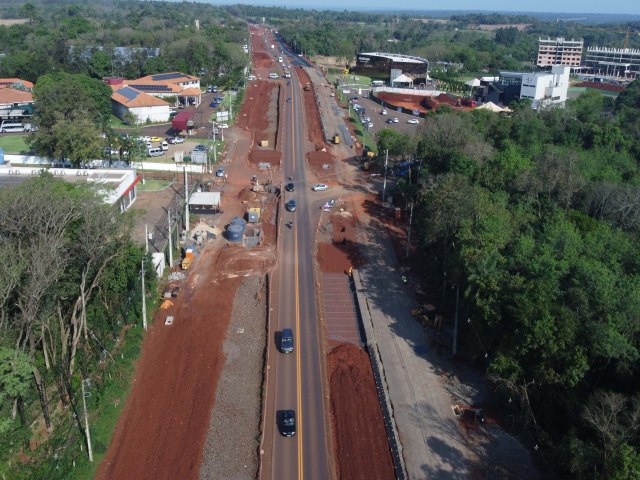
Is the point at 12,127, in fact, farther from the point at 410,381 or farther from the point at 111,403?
the point at 410,381

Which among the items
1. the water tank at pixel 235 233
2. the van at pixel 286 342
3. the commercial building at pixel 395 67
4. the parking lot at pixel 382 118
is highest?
the commercial building at pixel 395 67

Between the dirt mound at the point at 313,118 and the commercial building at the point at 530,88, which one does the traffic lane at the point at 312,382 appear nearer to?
the dirt mound at the point at 313,118

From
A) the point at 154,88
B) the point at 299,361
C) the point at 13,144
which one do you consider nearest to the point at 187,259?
the point at 299,361

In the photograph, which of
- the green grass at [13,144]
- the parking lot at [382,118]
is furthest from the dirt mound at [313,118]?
the green grass at [13,144]

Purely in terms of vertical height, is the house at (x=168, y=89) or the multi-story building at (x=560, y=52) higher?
the multi-story building at (x=560, y=52)

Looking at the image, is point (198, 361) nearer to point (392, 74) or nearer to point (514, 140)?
point (514, 140)

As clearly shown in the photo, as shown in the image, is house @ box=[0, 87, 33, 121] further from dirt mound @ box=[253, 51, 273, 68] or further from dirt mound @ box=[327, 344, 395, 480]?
dirt mound @ box=[253, 51, 273, 68]
